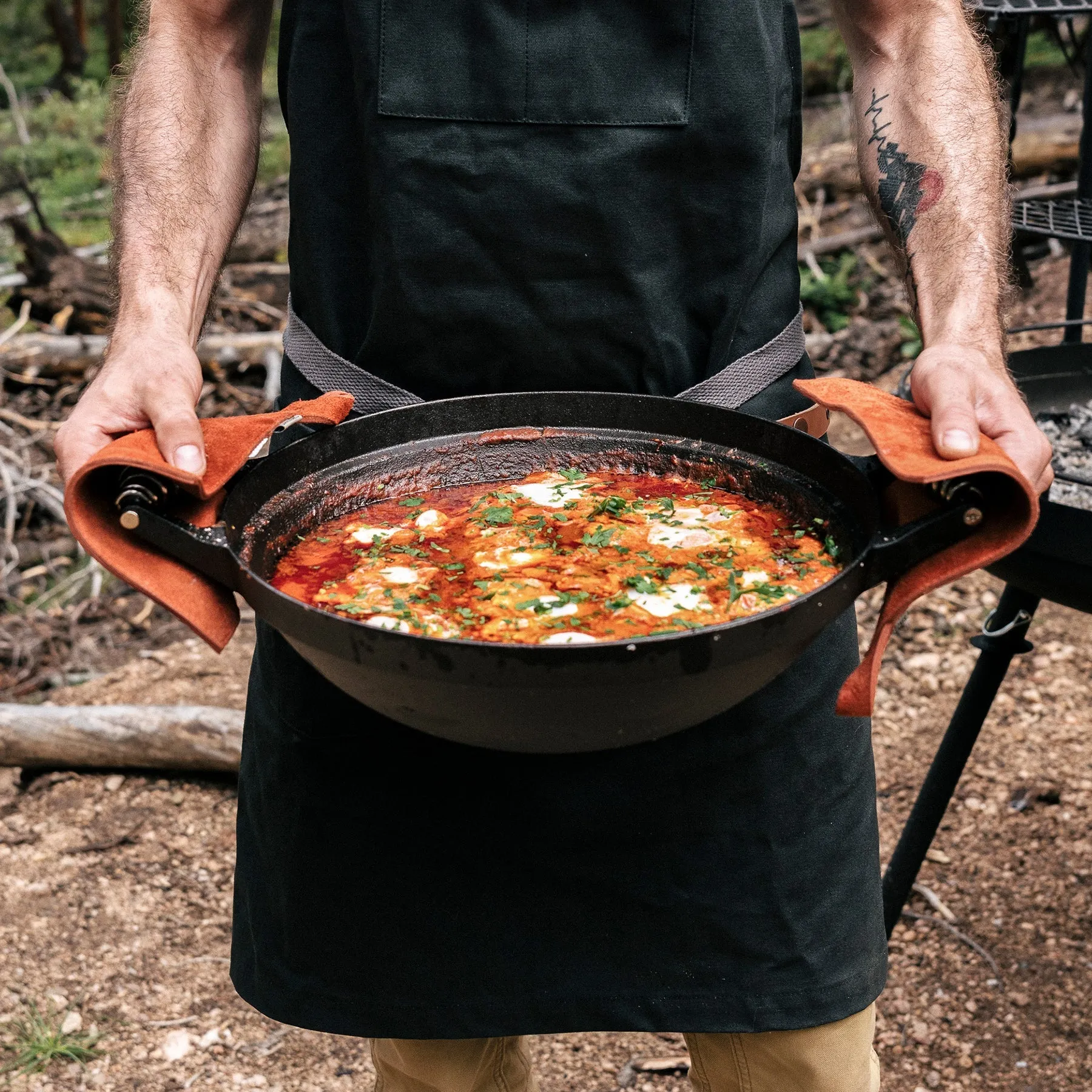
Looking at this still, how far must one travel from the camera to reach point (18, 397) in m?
6.87

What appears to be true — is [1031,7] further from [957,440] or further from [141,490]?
[141,490]

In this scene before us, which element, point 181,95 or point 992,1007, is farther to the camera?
point 992,1007

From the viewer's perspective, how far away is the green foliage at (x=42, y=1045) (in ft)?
10.3

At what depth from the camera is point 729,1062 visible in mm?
2273

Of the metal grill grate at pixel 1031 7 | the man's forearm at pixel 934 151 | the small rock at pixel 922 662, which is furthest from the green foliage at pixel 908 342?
the man's forearm at pixel 934 151

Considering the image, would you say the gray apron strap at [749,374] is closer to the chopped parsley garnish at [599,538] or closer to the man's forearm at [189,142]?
the chopped parsley garnish at [599,538]

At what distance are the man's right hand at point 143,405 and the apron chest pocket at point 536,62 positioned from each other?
22.9 inches

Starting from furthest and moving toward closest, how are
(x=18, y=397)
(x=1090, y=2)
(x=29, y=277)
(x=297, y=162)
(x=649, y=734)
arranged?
(x=29, y=277)
(x=18, y=397)
(x=1090, y=2)
(x=297, y=162)
(x=649, y=734)

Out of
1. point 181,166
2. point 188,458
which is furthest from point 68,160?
point 188,458

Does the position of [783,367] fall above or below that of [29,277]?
above

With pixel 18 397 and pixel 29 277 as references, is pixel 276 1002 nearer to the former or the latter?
pixel 18 397

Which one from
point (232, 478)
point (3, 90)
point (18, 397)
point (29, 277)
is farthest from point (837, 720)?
point (3, 90)

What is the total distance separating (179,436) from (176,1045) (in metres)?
2.29

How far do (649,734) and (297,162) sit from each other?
1315 mm
